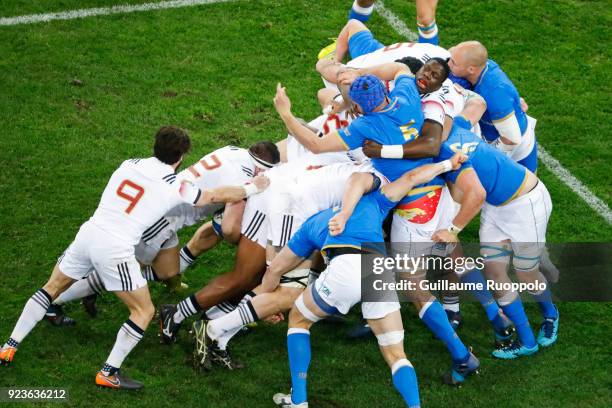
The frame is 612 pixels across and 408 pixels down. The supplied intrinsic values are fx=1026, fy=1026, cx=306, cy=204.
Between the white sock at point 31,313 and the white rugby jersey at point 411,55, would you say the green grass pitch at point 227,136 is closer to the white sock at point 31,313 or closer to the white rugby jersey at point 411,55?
the white sock at point 31,313

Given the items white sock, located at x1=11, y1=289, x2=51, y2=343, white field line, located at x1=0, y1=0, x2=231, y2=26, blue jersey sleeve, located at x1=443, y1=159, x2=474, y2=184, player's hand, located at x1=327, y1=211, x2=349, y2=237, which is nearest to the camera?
player's hand, located at x1=327, y1=211, x2=349, y2=237

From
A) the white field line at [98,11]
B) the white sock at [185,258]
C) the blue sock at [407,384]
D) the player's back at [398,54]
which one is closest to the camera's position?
the blue sock at [407,384]

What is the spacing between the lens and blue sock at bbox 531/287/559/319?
330 inches

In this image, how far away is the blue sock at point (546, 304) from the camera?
27.5 feet

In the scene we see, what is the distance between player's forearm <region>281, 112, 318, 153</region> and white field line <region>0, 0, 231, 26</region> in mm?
4940

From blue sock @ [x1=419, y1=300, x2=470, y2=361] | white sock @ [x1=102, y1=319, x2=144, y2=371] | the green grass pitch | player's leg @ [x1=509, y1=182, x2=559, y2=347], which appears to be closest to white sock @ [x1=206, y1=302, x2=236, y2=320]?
the green grass pitch

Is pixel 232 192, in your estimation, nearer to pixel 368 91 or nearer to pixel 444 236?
pixel 368 91

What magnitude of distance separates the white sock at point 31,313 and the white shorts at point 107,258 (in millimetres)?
358

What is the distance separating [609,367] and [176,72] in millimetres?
5873

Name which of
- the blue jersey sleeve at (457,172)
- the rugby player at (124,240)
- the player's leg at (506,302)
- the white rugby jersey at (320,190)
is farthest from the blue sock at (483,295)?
the rugby player at (124,240)

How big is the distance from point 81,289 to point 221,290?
3.71 feet

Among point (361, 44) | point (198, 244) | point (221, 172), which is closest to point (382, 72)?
point (361, 44)

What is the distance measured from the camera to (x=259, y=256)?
8.27 meters

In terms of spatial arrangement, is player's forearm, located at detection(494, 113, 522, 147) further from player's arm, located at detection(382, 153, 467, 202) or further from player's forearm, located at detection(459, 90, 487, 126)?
player's arm, located at detection(382, 153, 467, 202)
